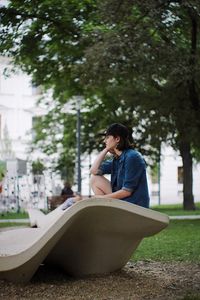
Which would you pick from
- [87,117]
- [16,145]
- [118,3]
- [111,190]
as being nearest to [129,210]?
[111,190]

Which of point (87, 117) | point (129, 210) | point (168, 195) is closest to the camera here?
point (129, 210)

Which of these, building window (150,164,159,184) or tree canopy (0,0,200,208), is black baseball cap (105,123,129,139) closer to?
tree canopy (0,0,200,208)

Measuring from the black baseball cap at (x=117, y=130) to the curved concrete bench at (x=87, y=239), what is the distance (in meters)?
1.04

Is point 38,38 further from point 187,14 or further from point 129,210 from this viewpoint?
point 129,210

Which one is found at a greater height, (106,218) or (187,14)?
(187,14)

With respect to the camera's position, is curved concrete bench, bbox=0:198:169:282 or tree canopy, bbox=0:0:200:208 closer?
curved concrete bench, bbox=0:198:169:282

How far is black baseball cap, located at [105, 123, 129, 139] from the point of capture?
21.4 feet

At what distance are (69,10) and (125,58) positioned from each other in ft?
15.9

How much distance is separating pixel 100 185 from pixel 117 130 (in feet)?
1.95

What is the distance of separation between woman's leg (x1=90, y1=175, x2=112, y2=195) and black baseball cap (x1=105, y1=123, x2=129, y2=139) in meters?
0.47

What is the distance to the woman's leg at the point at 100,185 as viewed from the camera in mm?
6504

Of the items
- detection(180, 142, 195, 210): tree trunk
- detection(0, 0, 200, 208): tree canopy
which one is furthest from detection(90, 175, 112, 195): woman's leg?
detection(180, 142, 195, 210): tree trunk

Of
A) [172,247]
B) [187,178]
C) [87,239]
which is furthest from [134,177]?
[187,178]

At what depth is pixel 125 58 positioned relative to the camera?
1476 cm
